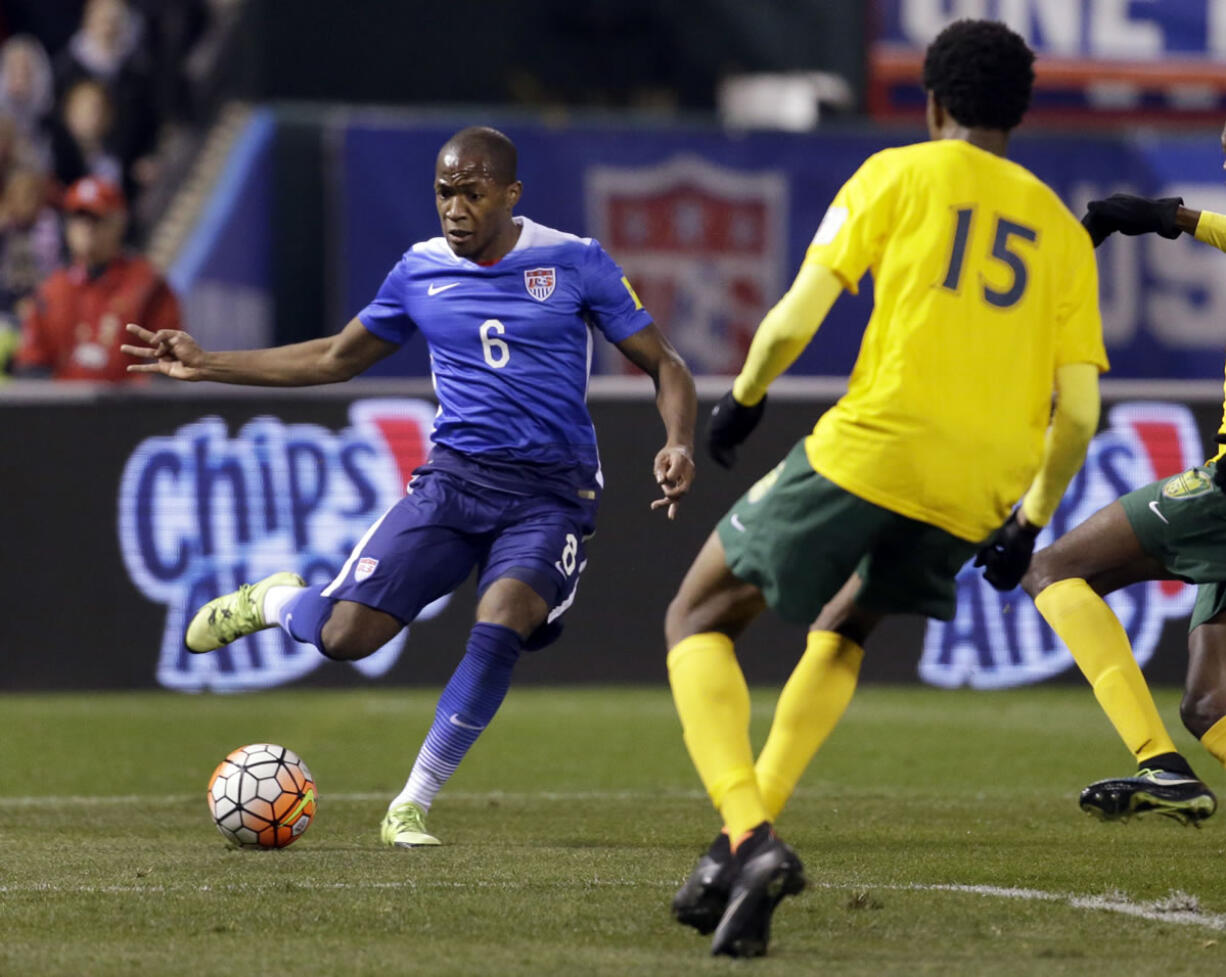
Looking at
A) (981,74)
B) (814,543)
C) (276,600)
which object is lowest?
(276,600)

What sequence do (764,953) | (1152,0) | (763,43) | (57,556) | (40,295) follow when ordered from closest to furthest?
1. (764,953)
2. (57,556)
3. (40,295)
4. (1152,0)
5. (763,43)

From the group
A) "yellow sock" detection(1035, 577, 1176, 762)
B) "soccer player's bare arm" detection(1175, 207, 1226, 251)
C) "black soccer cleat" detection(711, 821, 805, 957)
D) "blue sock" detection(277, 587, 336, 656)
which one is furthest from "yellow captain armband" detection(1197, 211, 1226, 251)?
"blue sock" detection(277, 587, 336, 656)

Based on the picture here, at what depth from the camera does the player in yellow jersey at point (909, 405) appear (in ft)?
16.3

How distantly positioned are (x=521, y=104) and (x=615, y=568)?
879 cm

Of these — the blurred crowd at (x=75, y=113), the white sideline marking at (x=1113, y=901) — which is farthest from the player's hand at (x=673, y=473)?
the blurred crowd at (x=75, y=113)

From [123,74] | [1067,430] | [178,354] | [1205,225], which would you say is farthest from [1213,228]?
[123,74]

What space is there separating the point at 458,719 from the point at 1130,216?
2.56 meters

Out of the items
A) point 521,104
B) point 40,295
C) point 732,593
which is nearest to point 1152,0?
point 521,104

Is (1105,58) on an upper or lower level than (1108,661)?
upper

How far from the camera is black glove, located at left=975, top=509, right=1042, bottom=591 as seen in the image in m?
5.36

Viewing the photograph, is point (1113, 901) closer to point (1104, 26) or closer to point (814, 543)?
point (814, 543)

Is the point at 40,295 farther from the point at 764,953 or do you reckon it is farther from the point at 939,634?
the point at 764,953

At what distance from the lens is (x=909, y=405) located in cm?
497

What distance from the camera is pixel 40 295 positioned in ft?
40.9
